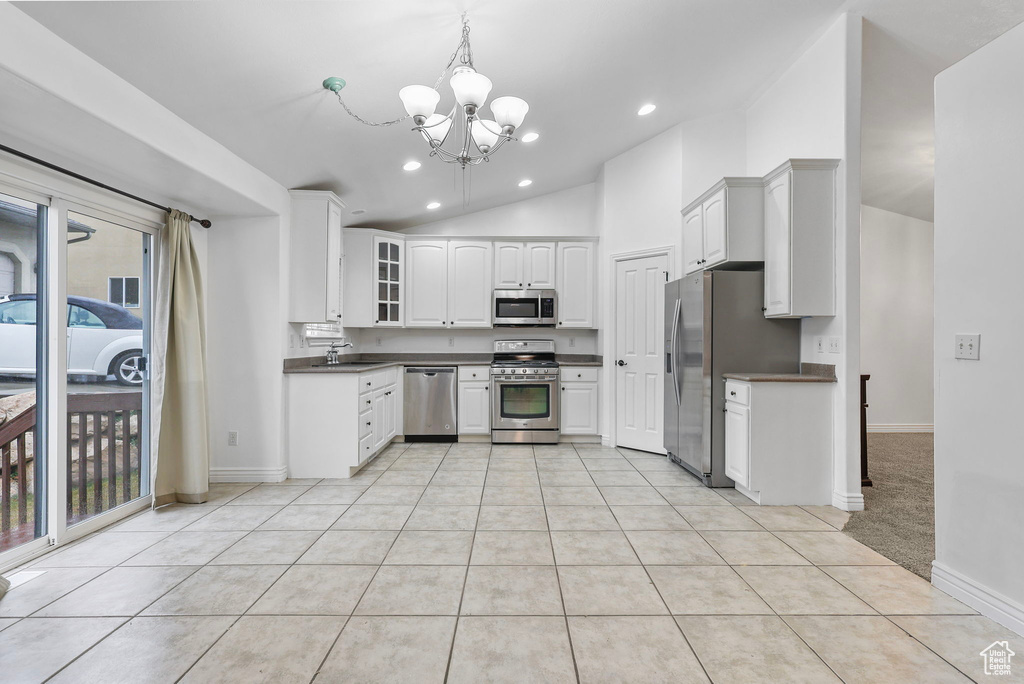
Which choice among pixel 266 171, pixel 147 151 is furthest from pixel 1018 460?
pixel 266 171

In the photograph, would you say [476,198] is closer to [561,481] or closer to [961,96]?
[561,481]

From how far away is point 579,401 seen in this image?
5320 mm

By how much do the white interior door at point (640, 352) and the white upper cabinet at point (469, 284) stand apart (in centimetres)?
151

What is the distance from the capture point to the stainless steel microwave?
5.55 meters

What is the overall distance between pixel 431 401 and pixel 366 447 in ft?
4.03

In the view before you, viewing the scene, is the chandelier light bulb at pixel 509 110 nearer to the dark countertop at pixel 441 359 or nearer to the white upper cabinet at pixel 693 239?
the white upper cabinet at pixel 693 239

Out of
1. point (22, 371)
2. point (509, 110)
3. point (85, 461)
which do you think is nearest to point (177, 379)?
point (85, 461)

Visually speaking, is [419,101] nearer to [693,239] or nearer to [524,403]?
[693,239]

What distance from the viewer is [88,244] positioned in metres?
2.90

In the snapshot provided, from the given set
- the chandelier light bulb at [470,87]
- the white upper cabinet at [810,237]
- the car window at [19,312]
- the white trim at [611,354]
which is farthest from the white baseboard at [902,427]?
the car window at [19,312]

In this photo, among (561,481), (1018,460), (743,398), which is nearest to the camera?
(1018,460)

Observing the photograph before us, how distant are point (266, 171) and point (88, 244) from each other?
120 cm

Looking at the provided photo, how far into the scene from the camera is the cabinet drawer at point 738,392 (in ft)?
10.9

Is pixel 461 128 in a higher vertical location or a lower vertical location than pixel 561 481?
higher
